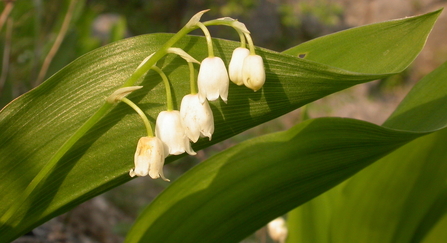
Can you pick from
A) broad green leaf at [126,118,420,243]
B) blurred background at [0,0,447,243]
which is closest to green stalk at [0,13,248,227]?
broad green leaf at [126,118,420,243]

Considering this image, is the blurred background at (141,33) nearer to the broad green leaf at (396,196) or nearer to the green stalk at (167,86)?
the broad green leaf at (396,196)

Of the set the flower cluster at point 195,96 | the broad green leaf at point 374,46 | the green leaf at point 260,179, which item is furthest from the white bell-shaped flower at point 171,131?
the broad green leaf at point 374,46

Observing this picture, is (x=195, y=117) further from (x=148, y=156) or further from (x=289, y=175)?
(x=289, y=175)

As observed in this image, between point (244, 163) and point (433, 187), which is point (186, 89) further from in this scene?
point (433, 187)

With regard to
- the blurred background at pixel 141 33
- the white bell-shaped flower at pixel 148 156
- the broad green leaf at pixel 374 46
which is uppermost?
the blurred background at pixel 141 33

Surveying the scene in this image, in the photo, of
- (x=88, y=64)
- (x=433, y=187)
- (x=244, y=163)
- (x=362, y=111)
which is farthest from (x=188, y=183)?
(x=362, y=111)
